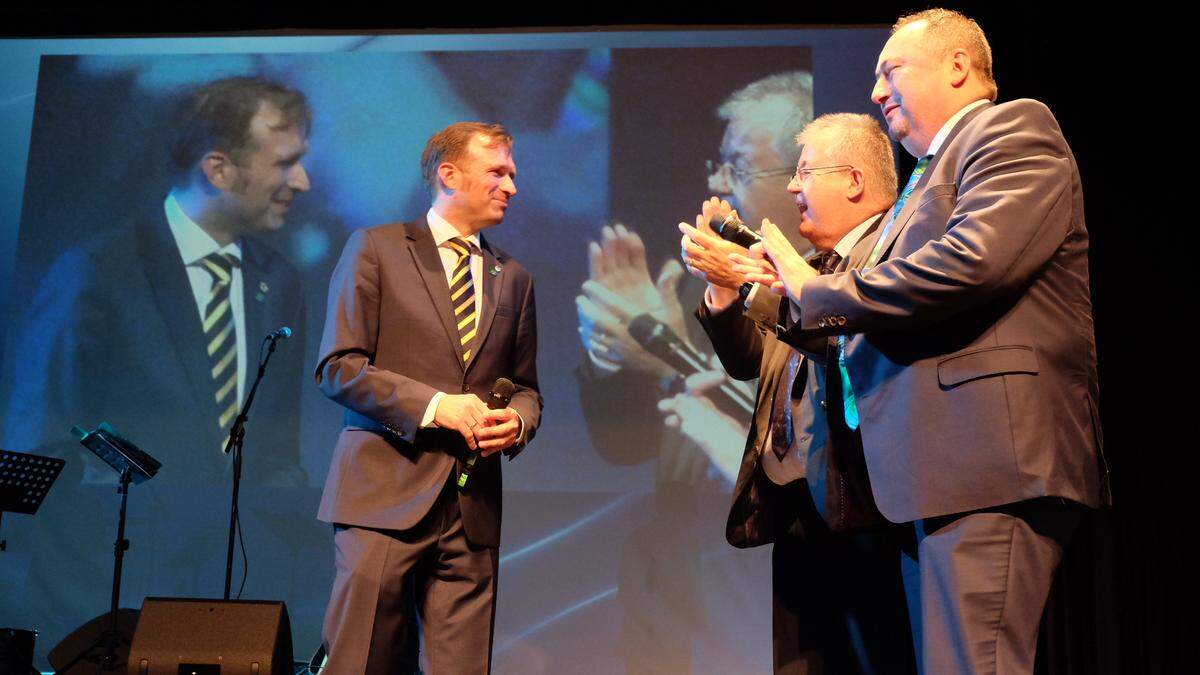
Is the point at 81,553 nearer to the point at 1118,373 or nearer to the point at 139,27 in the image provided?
the point at 139,27

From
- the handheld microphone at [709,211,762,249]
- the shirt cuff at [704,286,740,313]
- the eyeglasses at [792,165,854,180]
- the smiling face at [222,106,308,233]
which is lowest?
the shirt cuff at [704,286,740,313]

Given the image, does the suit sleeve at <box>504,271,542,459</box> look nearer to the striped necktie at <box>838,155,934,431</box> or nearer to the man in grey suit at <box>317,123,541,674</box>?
the man in grey suit at <box>317,123,541,674</box>

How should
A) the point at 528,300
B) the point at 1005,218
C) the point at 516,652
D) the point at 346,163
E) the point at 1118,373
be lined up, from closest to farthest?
the point at 1005,218, the point at 528,300, the point at 1118,373, the point at 516,652, the point at 346,163

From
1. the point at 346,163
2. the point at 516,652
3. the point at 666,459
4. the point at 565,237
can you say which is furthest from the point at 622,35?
the point at 516,652

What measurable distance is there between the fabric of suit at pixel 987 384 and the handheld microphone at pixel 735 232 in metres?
0.51

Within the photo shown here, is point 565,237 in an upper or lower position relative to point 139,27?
lower

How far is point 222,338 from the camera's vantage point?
447cm

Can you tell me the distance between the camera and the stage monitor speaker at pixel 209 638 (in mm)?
2803

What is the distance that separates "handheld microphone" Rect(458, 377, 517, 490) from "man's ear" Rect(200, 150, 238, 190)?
265 centimetres

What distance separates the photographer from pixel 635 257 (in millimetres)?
4410

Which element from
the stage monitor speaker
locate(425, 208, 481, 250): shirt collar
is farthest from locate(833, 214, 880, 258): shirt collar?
the stage monitor speaker

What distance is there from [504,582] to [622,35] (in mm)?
2583

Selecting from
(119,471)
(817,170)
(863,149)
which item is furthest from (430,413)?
(119,471)

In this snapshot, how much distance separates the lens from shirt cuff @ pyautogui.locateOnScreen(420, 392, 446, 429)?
7.84ft
